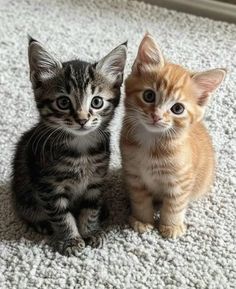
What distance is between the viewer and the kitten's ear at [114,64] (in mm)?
1273

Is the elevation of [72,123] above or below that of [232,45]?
above

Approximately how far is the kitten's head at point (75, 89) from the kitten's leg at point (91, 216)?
210 millimetres

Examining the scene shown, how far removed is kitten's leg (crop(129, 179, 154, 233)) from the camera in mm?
1401

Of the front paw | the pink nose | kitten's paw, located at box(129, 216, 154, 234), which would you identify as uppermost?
the pink nose

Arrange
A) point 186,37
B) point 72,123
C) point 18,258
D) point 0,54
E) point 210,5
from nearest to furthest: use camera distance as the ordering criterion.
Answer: point 72,123
point 18,258
point 0,54
point 186,37
point 210,5

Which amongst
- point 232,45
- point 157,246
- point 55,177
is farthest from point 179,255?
point 232,45

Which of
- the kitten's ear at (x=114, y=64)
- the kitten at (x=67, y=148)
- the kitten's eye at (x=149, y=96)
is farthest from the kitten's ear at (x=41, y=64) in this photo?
the kitten's eye at (x=149, y=96)

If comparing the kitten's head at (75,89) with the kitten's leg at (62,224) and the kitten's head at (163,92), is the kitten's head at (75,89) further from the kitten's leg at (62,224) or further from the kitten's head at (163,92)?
the kitten's leg at (62,224)

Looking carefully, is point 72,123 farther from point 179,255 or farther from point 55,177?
point 179,255

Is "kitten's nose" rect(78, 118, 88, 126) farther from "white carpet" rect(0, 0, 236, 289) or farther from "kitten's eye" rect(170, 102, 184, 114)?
"white carpet" rect(0, 0, 236, 289)

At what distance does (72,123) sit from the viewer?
1223 millimetres

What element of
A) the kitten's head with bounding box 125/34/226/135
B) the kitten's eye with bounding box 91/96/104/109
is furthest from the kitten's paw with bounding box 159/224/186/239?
the kitten's eye with bounding box 91/96/104/109

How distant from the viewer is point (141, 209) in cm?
142

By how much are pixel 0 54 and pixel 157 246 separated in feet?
3.67
